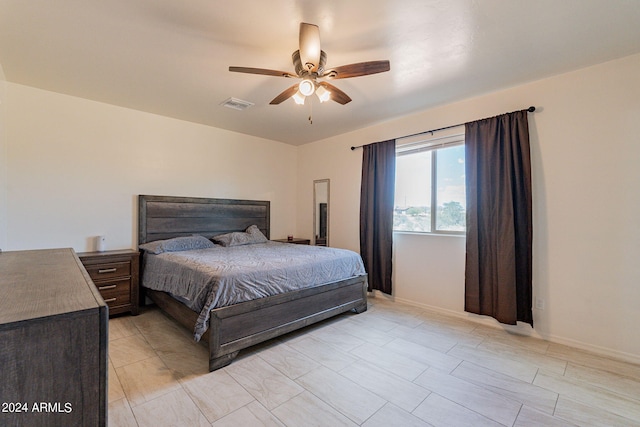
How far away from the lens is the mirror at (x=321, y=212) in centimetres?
507

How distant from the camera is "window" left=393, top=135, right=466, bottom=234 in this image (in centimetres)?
353

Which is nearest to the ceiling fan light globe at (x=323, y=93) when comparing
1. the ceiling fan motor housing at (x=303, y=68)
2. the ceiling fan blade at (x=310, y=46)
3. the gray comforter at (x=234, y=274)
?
the ceiling fan motor housing at (x=303, y=68)

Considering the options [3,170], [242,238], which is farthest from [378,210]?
[3,170]

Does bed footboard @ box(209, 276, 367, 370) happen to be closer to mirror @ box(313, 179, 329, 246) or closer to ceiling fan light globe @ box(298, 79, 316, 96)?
mirror @ box(313, 179, 329, 246)

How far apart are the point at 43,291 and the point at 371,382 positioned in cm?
206

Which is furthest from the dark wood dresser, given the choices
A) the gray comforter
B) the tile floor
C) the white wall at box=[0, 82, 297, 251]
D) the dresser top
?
the white wall at box=[0, 82, 297, 251]

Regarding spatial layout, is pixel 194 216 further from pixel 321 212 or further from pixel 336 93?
pixel 336 93

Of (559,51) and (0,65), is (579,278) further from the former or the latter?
(0,65)

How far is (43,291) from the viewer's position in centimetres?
94

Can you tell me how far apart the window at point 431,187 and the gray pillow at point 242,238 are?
88.8 inches

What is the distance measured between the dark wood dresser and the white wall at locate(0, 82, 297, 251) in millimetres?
3267

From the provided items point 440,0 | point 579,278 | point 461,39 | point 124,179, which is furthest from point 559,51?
point 124,179

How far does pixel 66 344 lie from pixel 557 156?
3838 mm

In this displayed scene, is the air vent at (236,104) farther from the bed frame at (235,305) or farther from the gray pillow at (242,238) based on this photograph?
the gray pillow at (242,238)
